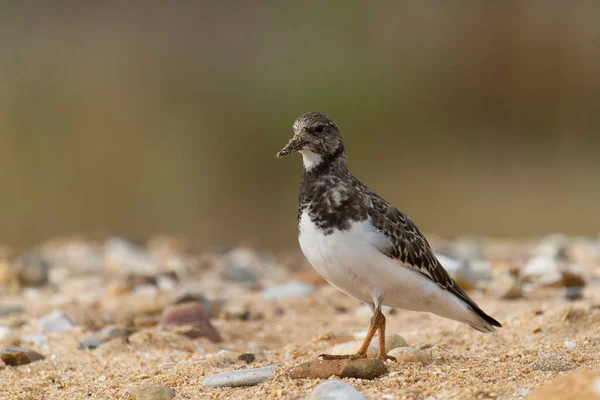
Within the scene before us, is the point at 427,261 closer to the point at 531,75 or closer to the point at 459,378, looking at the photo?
the point at 459,378

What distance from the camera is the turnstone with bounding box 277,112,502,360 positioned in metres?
3.98

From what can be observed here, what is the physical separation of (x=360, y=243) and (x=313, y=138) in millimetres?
645

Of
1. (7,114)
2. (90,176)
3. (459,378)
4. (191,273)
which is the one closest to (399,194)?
(90,176)

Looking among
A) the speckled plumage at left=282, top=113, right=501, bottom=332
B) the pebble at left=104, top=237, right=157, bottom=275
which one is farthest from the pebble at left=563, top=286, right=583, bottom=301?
the pebble at left=104, top=237, right=157, bottom=275

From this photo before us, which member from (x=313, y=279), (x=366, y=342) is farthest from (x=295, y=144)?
(x=313, y=279)

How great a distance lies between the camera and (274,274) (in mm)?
7703

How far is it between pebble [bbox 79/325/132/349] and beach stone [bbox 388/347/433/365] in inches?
74.6

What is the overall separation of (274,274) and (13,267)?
229 cm

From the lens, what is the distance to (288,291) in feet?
21.5

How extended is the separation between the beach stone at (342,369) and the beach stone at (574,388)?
2.77ft

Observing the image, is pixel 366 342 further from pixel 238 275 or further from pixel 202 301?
pixel 238 275

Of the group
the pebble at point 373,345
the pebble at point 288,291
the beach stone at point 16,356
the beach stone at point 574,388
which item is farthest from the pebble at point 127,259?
the beach stone at point 574,388

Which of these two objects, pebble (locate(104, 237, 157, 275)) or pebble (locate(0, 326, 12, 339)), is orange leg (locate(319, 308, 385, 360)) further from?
pebble (locate(104, 237, 157, 275))

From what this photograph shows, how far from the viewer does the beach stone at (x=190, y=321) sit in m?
5.24
